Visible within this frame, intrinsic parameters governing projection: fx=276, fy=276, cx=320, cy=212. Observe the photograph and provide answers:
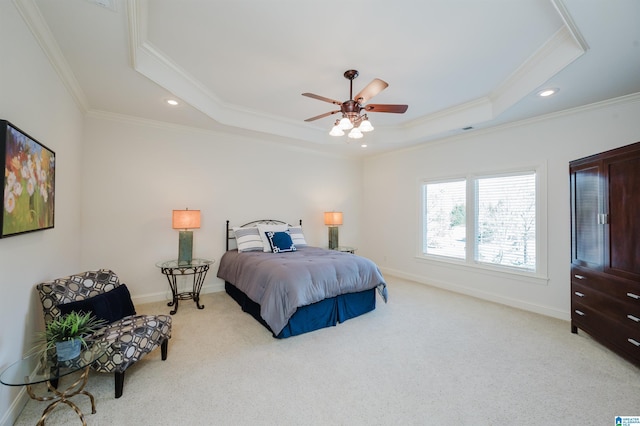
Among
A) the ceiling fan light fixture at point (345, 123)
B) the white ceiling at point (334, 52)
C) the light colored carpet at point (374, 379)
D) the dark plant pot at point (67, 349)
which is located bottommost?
the light colored carpet at point (374, 379)

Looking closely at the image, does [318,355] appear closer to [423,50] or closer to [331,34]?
[331,34]

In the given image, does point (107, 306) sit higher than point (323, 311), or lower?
higher

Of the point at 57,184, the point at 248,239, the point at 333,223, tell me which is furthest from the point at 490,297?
the point at 57,184

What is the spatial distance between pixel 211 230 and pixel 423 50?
3.90m

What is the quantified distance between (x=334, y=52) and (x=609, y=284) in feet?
→ 11.4

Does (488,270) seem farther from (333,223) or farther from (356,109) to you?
(356,109)

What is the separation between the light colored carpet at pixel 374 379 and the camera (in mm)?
1894

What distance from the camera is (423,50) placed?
2.71 meters

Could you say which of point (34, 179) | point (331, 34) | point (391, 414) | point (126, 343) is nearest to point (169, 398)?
point (126, 343)

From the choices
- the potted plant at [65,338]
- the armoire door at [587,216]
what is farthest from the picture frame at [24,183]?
the armoire door at [587,216]

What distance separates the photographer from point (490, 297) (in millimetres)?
4289

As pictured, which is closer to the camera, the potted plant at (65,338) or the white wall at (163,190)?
the potted plant at (65,338)

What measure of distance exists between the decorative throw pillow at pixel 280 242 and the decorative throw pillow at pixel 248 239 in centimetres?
18

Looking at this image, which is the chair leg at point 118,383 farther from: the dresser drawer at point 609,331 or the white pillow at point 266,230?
the dresser drawer at point 609,331
